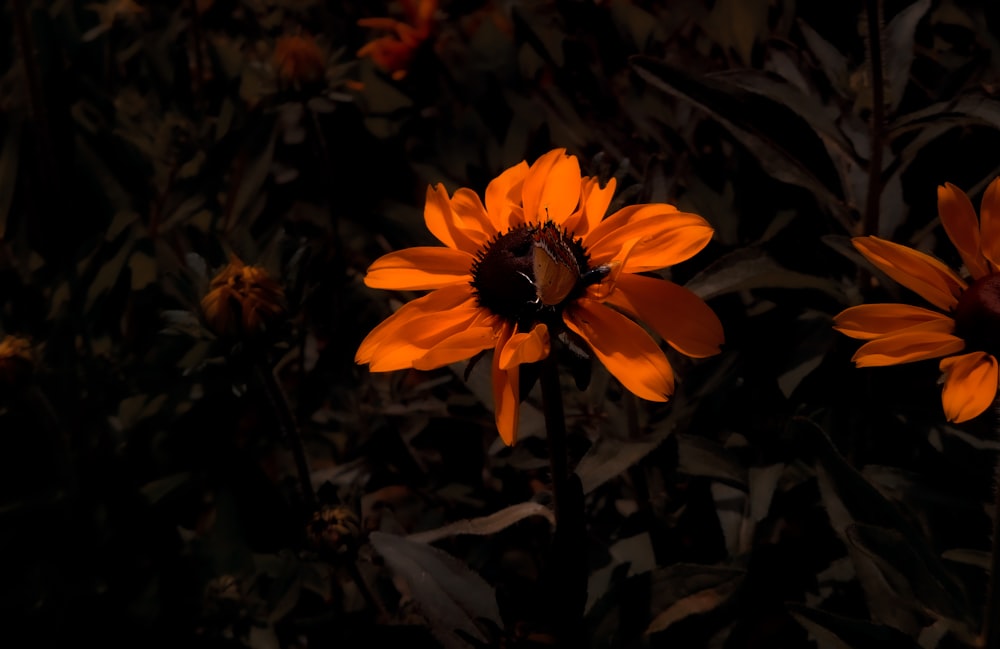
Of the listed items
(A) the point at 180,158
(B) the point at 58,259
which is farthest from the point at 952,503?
(B) the point at 58,259

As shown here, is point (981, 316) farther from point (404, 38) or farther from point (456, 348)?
point (404, 38)

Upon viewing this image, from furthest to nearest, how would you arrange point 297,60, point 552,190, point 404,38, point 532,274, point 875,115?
point 404,38 → point 297,60 → point 875,115 → point 552,190 → point 532,274

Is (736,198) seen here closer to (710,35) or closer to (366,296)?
(710,35)

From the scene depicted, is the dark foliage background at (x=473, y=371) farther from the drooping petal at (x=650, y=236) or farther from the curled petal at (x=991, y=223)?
the curled petal at (x=991, y=223)

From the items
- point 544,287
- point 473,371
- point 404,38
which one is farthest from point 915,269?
point 404,38

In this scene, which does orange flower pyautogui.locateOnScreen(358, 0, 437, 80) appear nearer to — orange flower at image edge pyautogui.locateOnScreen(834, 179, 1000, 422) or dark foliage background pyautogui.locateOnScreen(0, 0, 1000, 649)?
dark foliage background pyautogui.locateOnScreen(0, 0, 1000, 649)

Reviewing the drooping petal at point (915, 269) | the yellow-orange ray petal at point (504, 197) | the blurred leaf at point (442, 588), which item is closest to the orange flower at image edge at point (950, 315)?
the drooping petal at point (915, 269)

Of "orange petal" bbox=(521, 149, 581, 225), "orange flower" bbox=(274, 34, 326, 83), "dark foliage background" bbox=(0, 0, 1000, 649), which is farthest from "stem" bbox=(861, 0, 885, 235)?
"orange flower" bbox=(274, 34, 326, 83)
